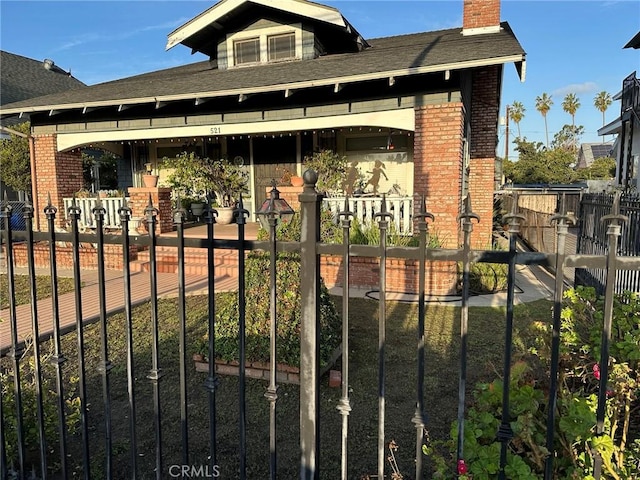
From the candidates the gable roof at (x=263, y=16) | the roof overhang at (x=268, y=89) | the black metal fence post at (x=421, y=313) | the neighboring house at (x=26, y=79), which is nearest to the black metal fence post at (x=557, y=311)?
the black metal fence post at (x=421, y=313)

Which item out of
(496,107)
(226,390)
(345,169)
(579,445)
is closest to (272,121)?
(345,169)

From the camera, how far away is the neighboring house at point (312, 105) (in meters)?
8.23

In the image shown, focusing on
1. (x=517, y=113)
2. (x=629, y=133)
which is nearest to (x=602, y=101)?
(x=517, y=113)

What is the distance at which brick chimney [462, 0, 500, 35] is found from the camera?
10.8 m

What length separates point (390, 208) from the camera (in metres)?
9.16

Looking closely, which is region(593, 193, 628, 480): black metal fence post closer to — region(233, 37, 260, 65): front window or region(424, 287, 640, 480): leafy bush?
region(424, 287, 640, 480): leafy bush

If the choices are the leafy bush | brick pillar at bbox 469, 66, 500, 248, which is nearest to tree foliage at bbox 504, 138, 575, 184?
brick pillar at bbox 469, 66, 500, 248

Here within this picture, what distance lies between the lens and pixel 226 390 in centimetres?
387

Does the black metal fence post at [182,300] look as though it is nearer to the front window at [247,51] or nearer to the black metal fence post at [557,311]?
the black metal fence post at [557,311]

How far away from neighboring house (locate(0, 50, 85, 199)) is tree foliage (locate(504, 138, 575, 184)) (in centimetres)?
3365

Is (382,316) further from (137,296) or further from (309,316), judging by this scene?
(137,296)

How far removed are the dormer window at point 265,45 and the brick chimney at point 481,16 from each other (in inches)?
166

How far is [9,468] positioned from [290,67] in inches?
396

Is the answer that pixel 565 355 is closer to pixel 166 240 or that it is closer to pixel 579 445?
pixel 579 445
